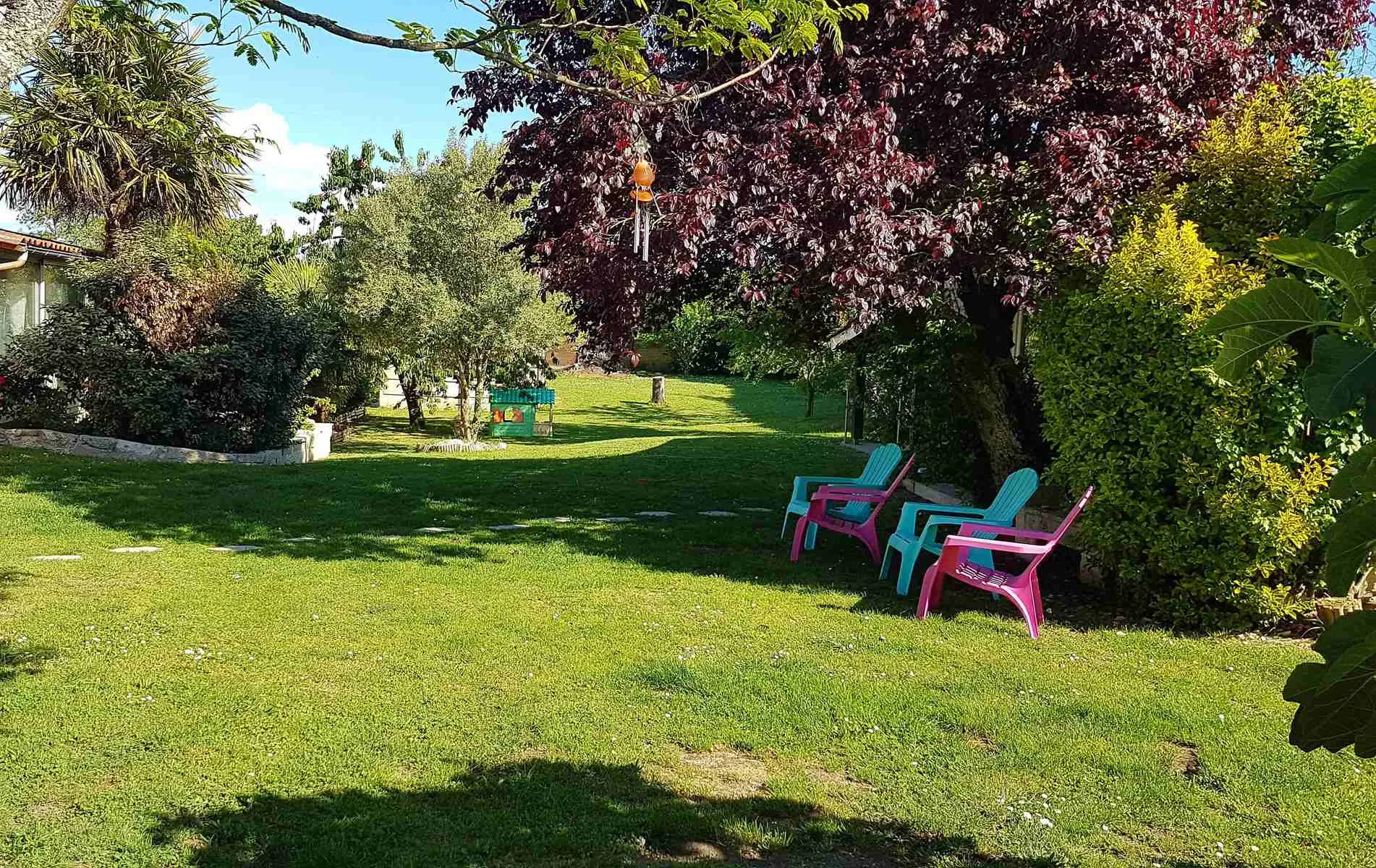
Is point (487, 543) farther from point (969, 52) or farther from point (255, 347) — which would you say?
point (255, 347)

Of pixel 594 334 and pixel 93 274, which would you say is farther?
pixel 93 274

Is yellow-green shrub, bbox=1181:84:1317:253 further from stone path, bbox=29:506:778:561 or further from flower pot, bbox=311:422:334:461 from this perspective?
flower pot, bbox=311:422:334:461

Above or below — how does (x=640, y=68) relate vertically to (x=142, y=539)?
above

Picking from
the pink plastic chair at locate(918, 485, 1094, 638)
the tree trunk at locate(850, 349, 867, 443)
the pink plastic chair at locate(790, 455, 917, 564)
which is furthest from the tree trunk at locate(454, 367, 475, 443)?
the pink plastic chair at locate(918, 485, 1094, 638)

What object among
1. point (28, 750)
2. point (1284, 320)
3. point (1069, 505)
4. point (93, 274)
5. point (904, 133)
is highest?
point (904, 133)

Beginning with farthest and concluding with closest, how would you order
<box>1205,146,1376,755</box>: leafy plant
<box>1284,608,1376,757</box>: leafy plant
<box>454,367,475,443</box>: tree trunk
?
<box>454,367,475,443</box>: tree trunk → <box>1284,608,1376,757</box>: leafy plant → <box>1205,146,1376,755</box>: leafy plant

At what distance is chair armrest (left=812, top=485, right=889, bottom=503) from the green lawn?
21.0 inches

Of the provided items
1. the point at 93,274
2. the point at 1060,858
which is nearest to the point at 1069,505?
the point at 1060,858

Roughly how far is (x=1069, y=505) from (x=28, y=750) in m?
7.11

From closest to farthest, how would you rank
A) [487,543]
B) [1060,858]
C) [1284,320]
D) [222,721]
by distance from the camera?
[1284,320] < [1060,858] < [222,721] < [487,543]

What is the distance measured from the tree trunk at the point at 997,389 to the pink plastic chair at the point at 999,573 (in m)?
2.54

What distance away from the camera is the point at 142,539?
27.5ft

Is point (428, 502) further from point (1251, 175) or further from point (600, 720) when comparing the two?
point (1251, 175)

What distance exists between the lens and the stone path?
782 centimetres
